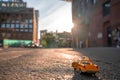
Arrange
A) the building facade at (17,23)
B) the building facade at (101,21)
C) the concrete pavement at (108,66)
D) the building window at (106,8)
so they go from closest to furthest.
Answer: the concrete pavement at (108,66)
the building facade at (101,21)
the building window at (106,8)
the building facade at (17,23)

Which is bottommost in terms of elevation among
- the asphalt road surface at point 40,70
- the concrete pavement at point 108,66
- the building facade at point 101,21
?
the concrete pavement at point 108,66

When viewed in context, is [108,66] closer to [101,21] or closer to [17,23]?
[101,21]

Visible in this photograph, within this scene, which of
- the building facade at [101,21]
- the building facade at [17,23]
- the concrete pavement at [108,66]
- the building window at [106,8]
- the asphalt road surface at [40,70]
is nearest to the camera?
the asphalt road surface at [40,70]

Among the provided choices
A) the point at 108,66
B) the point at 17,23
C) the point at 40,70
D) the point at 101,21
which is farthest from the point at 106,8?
the point at 17,23

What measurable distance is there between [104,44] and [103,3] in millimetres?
8637

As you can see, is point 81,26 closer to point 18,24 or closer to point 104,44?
point 104,44

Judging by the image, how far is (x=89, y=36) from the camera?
63688 millimetres

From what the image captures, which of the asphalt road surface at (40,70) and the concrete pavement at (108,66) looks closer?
the asphalt road surface at (40,70)

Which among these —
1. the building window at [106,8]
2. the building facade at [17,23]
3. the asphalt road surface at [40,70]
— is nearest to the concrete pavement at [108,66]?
the asphalt road surface at [40,70]

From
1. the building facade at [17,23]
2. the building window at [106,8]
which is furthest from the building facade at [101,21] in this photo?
the building facade at [17,23]

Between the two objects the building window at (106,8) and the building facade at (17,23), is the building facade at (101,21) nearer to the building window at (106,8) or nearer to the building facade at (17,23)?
the building window at (106,8)

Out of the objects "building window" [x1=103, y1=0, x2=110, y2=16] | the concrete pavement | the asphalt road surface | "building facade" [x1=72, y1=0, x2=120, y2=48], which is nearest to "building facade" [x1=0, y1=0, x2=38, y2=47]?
"building facade" [x1=72, y1=0, x2=120, y2=48]

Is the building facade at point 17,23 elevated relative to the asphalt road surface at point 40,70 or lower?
elevated

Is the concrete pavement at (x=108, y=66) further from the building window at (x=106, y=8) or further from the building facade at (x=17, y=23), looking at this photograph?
the building facade at (x=17, y=23)
